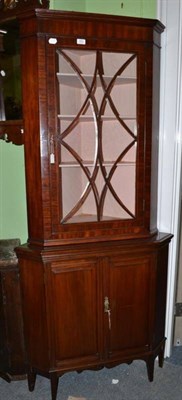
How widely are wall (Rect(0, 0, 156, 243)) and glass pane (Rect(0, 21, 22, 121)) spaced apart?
0.25 metres

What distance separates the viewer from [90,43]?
150 cm

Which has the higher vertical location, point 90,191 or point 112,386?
point 90,191

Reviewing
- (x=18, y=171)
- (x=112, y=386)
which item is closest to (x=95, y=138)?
(x=18, y=171)

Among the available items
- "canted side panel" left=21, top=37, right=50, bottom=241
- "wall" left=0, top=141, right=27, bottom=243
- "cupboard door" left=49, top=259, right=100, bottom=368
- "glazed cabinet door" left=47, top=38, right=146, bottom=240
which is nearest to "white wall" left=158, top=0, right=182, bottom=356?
"glazed cabinet door" left=47, top=38, right=146, bottom=240

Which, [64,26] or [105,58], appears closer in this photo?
[64,26]

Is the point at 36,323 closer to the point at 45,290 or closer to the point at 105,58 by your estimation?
the point at 45,290

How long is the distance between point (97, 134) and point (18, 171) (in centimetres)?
66

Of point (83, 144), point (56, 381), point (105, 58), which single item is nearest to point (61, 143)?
point (83, 144)

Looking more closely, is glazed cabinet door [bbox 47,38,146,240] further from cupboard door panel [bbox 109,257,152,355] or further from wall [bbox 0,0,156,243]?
wall [bbox 0,0,156,243]

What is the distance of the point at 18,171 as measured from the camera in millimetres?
2025

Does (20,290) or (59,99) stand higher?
(59,99)

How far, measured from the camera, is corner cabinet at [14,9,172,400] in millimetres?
1502

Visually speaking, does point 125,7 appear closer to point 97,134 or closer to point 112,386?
point 97,134

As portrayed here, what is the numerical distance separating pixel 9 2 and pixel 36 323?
5.73 ft
